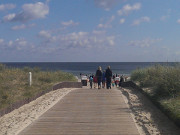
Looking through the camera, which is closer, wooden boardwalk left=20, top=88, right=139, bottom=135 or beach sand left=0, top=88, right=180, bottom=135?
wooden boardwalk left=20, top=88, right=139, bottom=135

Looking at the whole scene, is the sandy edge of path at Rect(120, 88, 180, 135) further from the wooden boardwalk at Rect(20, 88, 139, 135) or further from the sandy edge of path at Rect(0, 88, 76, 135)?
the sandy edge of path at Rect(0, 88, 76, 135)

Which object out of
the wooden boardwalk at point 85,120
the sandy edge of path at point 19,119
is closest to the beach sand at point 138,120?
the sandy edge of path at point 19,119

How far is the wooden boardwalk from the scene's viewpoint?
878cm

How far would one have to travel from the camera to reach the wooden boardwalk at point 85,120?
28.8ft

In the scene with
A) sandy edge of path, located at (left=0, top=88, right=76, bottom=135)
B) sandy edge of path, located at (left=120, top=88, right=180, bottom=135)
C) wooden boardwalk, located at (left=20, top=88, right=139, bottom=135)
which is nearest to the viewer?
wooden boardwalk, located at (left=20, top=88, right=139, bottom=135)

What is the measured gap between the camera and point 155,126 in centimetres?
973

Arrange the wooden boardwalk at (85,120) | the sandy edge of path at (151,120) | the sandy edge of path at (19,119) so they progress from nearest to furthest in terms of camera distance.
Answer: the wooden boardwalk at (85,120), the sandy edge of path at (151,120), the sandy edge of path at (19,119)

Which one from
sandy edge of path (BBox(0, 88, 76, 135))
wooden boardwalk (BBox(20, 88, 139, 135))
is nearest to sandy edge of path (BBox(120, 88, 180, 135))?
wooden boardwalk (BBox(20, 88, 139, 135))

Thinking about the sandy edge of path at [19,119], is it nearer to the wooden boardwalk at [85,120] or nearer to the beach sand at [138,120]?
the beach sand at [138,120]

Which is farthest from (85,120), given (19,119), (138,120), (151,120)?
(19,119)

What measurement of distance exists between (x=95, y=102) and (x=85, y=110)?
226 cm

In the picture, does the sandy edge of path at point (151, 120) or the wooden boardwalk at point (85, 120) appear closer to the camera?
the wooden boardwalk at point (85, 120)

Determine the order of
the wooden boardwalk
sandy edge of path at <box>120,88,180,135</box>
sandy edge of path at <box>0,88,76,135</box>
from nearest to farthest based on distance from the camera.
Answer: the wooden boardwalk < sandy edge of path at <box>120,88,180,135</box> < sandy edge of path at <box>0,88,76,135</box>

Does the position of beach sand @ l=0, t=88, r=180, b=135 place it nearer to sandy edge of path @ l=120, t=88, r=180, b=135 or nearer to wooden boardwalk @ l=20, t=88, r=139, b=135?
sandy edge of path @ l=120, t=88, r=180, b=135
